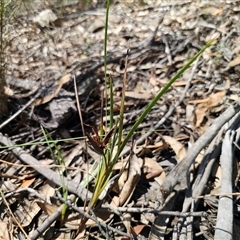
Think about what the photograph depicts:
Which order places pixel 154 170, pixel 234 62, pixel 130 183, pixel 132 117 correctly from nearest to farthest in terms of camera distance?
1. pixel 130 183
2. pixel 154 170
3. pixel 132 117
4. pixel 234 62

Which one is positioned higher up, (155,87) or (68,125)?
(155,87)

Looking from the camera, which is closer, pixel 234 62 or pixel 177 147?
pixel 177 147

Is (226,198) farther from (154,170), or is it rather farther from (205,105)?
(205,105)

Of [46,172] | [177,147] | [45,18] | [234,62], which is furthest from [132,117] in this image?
[45,18]

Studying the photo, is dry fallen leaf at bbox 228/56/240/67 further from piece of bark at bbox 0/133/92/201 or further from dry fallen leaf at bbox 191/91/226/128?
piece of bark at bbox 0/133/92/201

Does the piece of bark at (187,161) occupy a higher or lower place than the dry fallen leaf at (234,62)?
lower

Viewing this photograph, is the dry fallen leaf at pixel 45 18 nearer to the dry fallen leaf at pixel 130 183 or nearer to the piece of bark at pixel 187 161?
the dry fallen leaf at pixel 130 183

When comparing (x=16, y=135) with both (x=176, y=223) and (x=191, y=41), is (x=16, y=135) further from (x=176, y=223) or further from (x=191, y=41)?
(x=191, y=41)

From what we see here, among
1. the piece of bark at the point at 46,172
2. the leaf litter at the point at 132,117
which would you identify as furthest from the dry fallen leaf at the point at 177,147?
the piece of bark at the point at 46,172

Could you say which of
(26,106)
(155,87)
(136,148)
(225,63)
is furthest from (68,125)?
(225,63)
